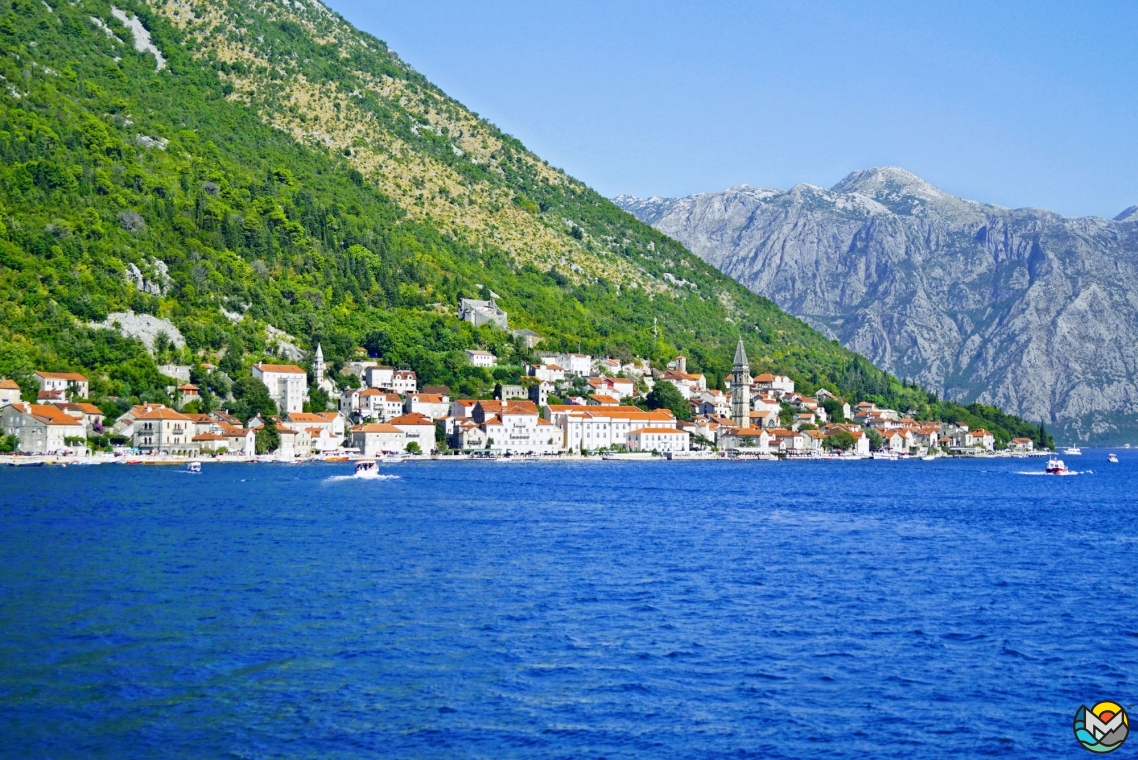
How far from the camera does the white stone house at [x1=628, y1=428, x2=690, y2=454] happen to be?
120 m

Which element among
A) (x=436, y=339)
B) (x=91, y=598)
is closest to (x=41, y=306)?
(x=436, y=339)

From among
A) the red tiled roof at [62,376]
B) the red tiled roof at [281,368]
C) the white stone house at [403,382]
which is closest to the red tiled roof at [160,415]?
the red tiled roof at [62,376]

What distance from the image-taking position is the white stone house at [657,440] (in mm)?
120375

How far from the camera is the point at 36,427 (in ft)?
276

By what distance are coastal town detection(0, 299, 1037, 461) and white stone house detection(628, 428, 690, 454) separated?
0.39 feet

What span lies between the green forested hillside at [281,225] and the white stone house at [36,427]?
567 cm

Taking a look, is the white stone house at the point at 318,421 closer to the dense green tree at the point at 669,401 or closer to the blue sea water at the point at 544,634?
the dense green tree at the point at 669,401

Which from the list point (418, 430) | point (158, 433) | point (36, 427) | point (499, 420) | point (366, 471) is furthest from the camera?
point (499, 420)

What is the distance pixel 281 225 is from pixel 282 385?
33995 mm

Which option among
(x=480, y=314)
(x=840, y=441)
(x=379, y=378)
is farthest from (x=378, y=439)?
(x=840, y=441)

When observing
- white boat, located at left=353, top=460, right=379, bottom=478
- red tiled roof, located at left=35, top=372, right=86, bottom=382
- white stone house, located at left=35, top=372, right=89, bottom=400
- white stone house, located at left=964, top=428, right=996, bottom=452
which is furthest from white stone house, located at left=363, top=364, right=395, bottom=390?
white stone house, located at left=964, top=428, right=996, bottom=452

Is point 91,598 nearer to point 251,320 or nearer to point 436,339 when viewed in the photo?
point 251,320

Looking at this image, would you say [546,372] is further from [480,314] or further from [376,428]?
[376,428]

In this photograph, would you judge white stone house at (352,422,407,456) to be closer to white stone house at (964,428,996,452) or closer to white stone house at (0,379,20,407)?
white stone house at (0,379,20,407)
